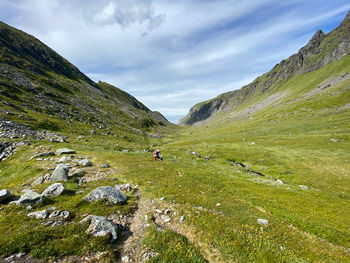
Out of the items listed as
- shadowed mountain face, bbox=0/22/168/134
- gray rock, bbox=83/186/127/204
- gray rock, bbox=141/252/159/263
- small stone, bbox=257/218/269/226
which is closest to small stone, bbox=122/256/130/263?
gray rock, bbox=141/252/159/263

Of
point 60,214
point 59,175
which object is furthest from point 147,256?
point 59,175

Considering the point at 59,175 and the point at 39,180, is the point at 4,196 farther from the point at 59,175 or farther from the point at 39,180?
the point at 59,175

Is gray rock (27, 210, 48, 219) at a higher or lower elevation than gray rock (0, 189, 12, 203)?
lower

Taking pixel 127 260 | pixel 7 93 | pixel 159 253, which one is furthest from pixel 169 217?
pixel 7 93

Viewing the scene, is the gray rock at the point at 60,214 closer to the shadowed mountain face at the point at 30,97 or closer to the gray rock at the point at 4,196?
the gray rock at the point at 4,196

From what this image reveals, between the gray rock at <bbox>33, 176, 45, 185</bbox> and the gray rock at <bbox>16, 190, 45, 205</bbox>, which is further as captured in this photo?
the gray rock at <bbox>33, 176, 45, 185</bbox>

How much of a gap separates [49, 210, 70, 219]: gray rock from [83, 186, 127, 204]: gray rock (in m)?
1.85

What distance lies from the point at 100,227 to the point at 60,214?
3184 millimetres

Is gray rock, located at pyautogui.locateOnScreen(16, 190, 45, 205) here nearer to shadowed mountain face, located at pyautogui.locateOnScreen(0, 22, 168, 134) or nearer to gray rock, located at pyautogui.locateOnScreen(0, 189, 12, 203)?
gray rock, located at pyautogui.locateOnScreen(0, 189, 12, 203)

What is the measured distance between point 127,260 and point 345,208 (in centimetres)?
2301

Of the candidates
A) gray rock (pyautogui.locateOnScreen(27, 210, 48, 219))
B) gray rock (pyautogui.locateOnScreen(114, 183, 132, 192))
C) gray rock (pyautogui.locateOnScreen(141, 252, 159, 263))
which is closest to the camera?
gray rock (pyautogui.locateOnScreen(141, 252, 159, 263))

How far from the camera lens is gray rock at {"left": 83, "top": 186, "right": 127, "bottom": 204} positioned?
1122 centimetres

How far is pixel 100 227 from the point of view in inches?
321

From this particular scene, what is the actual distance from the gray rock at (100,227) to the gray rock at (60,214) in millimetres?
1358
